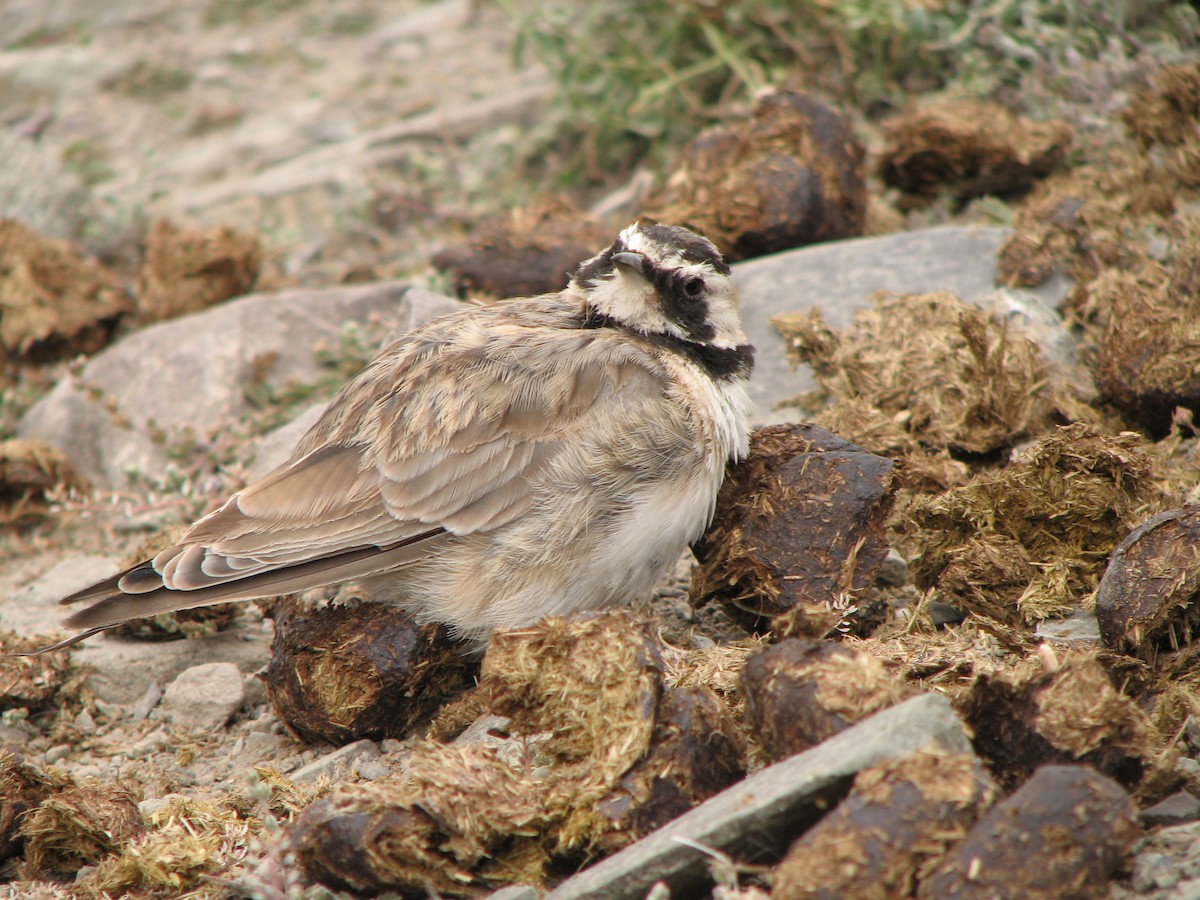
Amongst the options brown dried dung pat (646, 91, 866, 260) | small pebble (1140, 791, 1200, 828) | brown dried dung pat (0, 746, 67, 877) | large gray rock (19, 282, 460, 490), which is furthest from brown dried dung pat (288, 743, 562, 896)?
brown dried dung pat (646, 91, 866, 260)

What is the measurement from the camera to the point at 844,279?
6668 mm

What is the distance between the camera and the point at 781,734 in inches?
136

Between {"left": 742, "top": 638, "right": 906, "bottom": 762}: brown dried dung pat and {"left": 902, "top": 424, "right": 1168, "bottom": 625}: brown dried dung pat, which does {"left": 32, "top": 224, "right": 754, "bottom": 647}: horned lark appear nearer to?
{"left": 902, "top": 424, "right": 1168, "bottom": 625}: brown dried dung pat

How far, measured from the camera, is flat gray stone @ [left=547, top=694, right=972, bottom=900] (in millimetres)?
3094

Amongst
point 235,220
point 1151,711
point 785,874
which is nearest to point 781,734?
point 785,874

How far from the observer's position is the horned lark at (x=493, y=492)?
4.63m

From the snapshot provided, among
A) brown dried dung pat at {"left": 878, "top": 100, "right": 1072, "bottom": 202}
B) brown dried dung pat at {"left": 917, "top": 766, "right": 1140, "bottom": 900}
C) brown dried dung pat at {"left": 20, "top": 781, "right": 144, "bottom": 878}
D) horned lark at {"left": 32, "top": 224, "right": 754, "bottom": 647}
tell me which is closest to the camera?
brown dried dung pat at {"left": 917, "top": 766, "right": 1140, "bottom": 900}

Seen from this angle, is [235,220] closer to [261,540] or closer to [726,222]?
[726,222]

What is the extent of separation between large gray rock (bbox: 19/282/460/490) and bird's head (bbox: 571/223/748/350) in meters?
1.63

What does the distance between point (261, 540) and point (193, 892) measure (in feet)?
4.45

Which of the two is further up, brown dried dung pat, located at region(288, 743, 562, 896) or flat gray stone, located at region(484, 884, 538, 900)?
brown dried dung pat, located at region(288, 743, 562, 896)

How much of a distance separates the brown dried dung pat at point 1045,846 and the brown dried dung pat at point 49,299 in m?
6.64

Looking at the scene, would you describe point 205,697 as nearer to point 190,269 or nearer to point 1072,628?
point 1072,628

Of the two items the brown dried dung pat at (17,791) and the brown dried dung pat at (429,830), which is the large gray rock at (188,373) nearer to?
the brown dried dung pat at (17,791)
